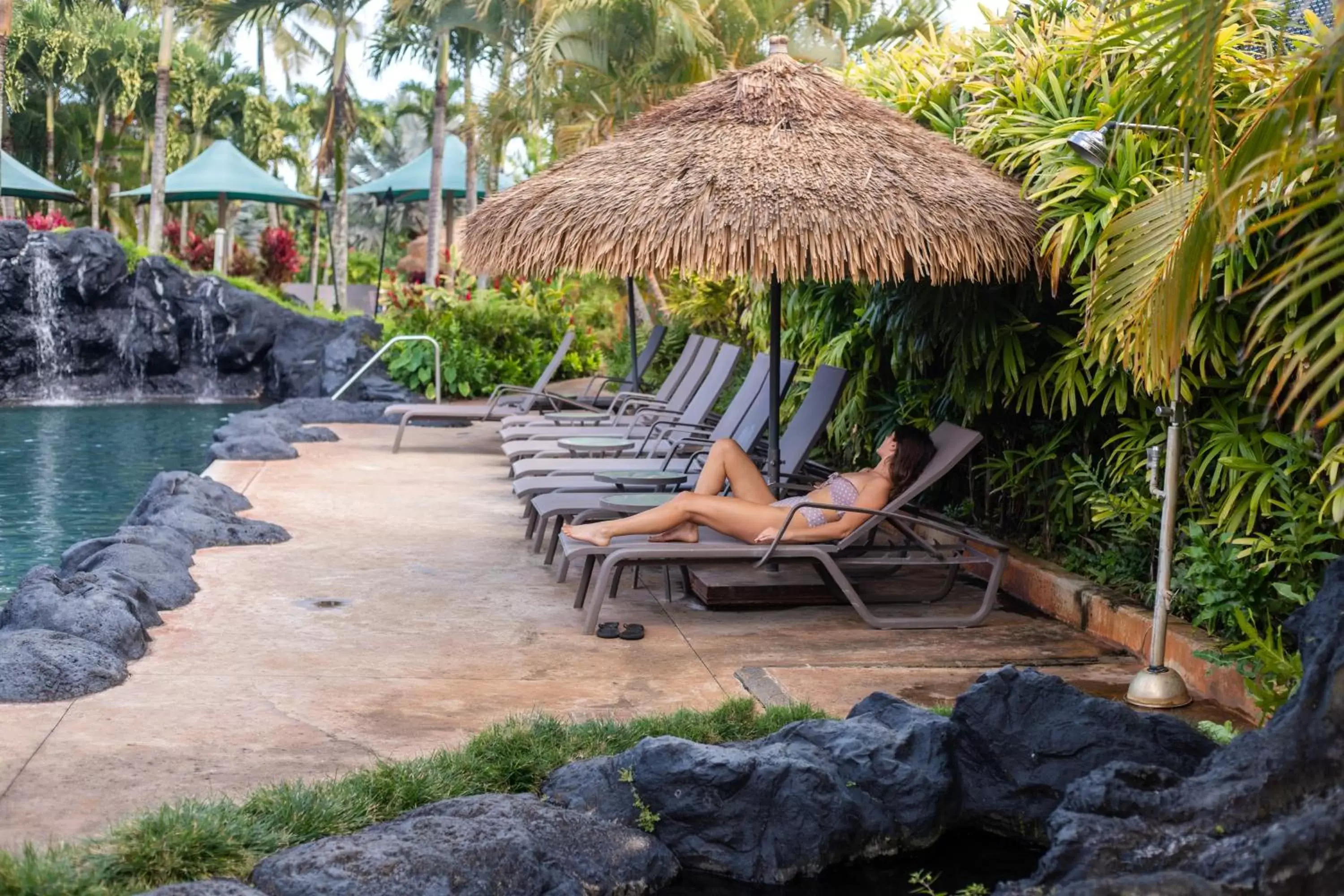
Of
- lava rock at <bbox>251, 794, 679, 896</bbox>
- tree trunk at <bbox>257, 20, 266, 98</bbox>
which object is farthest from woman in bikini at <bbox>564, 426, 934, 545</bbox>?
tree trunk at <bbox>257, 20, 266, 98</bbox>

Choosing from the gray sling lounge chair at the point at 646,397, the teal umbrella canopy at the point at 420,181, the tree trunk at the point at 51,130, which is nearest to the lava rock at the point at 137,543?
the gray sling lounge chair at the point at 646,397

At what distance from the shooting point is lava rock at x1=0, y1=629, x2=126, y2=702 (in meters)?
4.56

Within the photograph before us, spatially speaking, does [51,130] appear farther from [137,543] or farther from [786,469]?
[786,469]

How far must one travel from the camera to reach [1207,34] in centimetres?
313

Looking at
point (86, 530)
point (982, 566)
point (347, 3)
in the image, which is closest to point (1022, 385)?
point (982, 566)

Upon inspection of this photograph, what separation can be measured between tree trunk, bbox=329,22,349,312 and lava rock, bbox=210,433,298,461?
1665 centimetres

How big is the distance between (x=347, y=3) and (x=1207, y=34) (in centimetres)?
2579

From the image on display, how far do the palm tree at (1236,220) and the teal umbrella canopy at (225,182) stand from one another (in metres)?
25.4

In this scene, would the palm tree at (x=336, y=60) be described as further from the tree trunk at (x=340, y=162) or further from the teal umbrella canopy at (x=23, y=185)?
the teal umbrella canopy at (x=23, y=185)

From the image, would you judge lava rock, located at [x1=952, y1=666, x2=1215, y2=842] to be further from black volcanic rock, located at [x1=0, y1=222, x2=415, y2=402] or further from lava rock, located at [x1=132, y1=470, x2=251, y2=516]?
black volcanic rock, located at [x1=0, y1=222, x2=415, y2=402]

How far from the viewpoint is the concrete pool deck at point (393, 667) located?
4.02m

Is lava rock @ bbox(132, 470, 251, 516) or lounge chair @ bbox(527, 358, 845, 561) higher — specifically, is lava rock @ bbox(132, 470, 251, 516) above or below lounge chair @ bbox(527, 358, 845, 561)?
below

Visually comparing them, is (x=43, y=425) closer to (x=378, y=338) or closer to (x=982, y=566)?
(x=378, y=338)

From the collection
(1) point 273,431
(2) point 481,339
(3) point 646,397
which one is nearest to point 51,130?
(2) point 481,339
